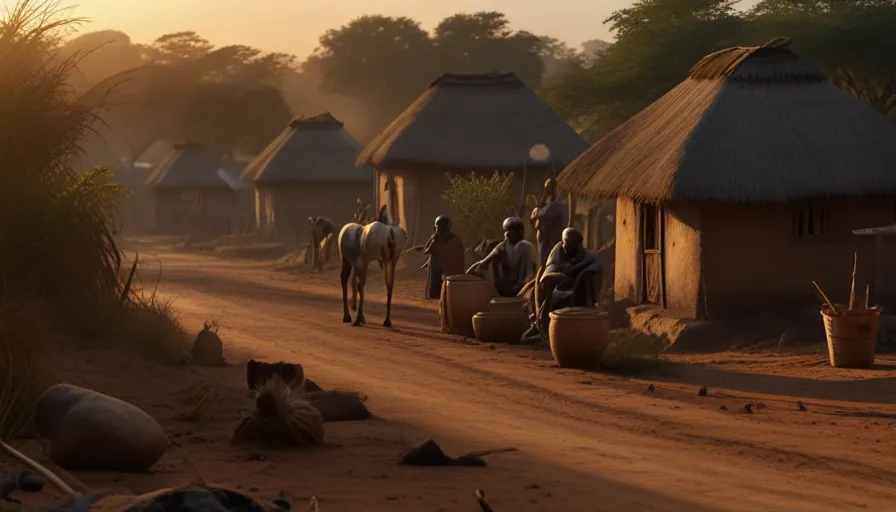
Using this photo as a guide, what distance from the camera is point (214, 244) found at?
4172cm

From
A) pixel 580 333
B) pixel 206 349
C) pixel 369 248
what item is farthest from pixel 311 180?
pixel 206 349

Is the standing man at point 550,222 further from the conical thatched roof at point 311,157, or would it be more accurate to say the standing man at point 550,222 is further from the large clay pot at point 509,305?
the conical thatched roof at point 311,157

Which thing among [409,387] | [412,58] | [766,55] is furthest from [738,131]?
[412,58]

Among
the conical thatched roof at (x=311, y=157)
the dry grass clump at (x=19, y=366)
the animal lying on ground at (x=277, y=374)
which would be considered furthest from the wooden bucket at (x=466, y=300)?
the conical thatched roof at (x=311, y=157)

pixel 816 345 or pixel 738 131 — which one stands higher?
pixel 738 131

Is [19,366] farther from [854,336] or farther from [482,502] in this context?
[854,336]

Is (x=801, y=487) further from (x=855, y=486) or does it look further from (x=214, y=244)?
(x=214, y=244)

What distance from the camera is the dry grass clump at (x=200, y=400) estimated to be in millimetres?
9367

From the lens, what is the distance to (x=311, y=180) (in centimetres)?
3847

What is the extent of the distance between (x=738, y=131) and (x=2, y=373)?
991cm

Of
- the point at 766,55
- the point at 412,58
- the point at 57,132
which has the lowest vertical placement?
the point at 57,132

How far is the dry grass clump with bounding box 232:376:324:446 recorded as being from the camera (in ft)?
27.6

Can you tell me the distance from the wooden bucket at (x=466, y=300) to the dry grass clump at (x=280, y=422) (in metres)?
7.21

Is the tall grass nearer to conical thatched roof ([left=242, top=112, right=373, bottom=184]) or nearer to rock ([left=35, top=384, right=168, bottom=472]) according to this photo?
rock ([left=35, top=384, right=168, bottom=472])
